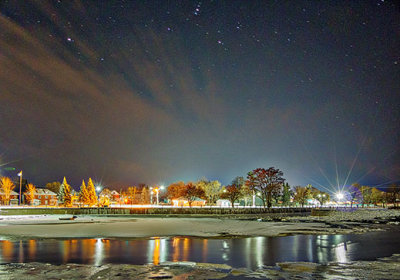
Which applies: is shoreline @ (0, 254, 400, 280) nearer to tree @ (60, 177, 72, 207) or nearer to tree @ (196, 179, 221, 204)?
tree @ (60, 177, 72, 207)

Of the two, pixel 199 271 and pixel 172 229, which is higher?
pixel 199 271

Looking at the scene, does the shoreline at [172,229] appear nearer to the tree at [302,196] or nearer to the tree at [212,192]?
the tree at [302,196]

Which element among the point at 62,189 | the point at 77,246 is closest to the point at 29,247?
the point at 77,246

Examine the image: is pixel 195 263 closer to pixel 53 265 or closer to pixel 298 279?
pixel 298 279

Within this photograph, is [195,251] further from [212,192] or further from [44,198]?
[44,198]

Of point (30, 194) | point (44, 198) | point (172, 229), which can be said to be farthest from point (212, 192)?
point (172, 229)

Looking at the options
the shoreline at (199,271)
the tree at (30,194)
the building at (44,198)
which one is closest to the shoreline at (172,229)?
the shoreline at (199,271)

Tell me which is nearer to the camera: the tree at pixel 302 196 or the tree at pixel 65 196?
the tree at pixel 65 196

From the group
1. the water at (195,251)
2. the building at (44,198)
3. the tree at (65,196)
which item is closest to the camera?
the water at (195,251)

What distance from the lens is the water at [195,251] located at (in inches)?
637

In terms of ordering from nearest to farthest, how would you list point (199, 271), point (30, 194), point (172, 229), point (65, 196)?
1. point (199, 271)
2. point (172, 229)
3. point (65, 196)
4. point (30, 194)

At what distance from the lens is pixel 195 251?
1902 cm

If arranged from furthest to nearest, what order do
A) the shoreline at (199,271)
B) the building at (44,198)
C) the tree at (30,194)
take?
the building at (44,198) → the tree at (30,194) → the shoreline at (199,271)

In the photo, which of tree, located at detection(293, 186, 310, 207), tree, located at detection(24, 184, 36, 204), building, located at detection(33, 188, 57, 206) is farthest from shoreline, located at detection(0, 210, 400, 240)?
building, located at detection(33, 188, 57, 206)
